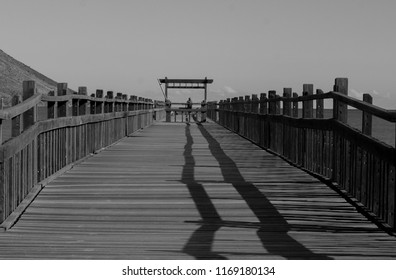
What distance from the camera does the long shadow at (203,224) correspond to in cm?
560

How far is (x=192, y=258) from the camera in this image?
5379 mm

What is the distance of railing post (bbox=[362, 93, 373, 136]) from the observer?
8031mm

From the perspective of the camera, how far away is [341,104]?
943 centimetres

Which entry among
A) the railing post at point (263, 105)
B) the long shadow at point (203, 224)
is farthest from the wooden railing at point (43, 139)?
the railing post at point (263, 105)

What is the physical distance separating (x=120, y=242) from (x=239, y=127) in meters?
19.5

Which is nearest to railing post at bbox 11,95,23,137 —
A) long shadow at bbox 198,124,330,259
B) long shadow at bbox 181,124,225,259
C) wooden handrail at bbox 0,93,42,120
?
wooden handrail at bbox 0,93,42,120

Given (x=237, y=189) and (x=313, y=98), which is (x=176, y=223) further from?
(x=313, y=98)

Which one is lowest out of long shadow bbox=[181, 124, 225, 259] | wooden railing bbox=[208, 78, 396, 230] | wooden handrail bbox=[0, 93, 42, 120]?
long shadow bbox=[181, 124, 225, 259]

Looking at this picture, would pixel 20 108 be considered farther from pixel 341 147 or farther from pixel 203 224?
pixel 341 147

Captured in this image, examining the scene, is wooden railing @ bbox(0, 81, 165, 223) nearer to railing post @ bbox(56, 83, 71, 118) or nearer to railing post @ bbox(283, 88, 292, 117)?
railing post @ bbox(56, 83, 71, 118)

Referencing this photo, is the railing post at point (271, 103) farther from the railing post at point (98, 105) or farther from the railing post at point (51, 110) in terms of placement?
the railing post at point (51, 110)

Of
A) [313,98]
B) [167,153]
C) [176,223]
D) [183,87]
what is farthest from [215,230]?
[183,87]

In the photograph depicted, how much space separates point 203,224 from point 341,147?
2916 millimetres

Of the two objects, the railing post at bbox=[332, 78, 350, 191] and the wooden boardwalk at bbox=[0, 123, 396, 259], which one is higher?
the railing post at bbox=[332, 78, 350, 191]
